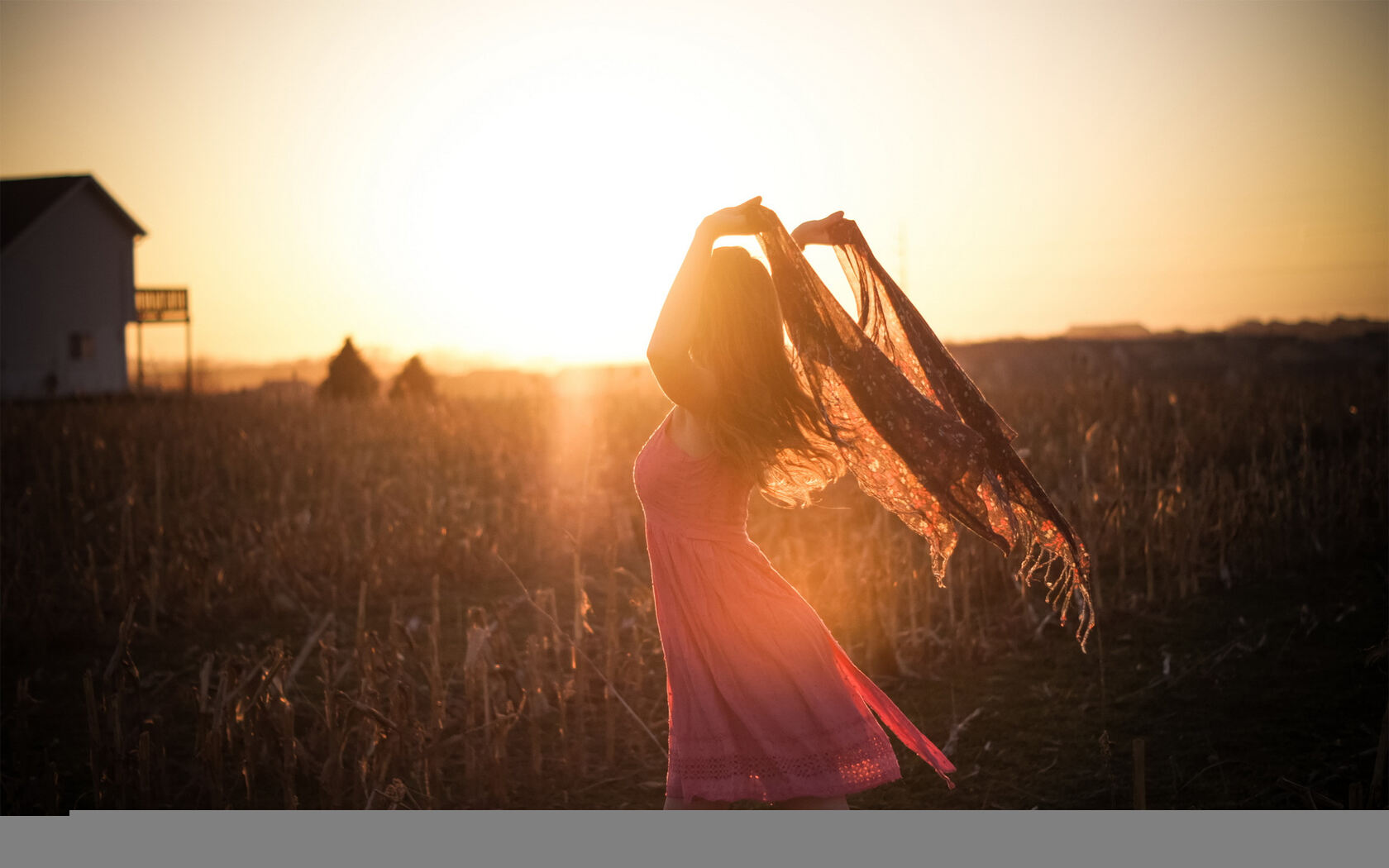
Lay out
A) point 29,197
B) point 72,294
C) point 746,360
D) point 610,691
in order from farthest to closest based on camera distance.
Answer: point 72,294
point 29,197
point 610,691
point 746,360

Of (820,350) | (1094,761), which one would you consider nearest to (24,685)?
Answer: (820,350)

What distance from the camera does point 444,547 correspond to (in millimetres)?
7207

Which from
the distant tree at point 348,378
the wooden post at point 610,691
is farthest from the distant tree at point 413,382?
the wooden post at point 610,691

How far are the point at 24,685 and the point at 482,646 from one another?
2116 mm

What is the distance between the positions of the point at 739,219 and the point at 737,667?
1.08 metres

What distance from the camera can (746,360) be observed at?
2.30 metres

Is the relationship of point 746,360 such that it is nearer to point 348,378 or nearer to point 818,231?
point 818,231

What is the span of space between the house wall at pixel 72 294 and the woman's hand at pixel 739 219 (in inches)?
817

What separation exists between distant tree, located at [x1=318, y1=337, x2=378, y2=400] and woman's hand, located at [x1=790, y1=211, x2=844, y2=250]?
19617 mm

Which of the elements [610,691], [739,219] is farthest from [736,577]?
[610,691]

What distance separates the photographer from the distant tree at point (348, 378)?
2130 centimetres

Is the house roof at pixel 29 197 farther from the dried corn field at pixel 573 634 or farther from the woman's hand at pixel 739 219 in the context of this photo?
the woman's hand at pixel 739 219

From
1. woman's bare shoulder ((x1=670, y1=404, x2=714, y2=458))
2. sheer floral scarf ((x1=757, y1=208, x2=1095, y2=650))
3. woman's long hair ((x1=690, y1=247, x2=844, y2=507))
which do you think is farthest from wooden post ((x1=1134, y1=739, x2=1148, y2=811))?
woman's bare shoulder ((x1=670, y1=404, x2=714, y2=458))
